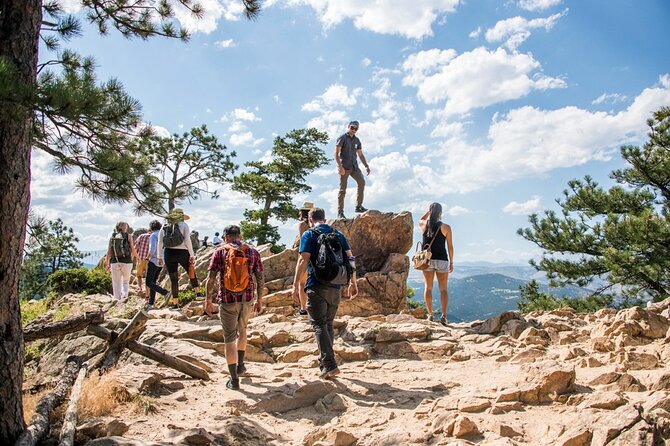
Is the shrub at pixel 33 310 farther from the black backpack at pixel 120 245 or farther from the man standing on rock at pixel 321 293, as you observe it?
the man standing on rock at pixel 321 293

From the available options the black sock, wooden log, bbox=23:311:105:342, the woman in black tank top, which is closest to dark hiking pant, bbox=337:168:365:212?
the woman in black tank top

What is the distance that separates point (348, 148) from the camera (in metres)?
12.8

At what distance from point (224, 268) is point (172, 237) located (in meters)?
4.44

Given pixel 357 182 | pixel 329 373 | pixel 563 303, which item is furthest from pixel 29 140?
pixel 563 303

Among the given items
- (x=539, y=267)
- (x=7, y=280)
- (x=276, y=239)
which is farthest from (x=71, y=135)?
(x=276, y=239)

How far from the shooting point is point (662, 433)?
13.1 feet

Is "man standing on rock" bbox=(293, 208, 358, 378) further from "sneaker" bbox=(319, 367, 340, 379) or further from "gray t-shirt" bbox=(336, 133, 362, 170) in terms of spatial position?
"gray t-shirt" bbox=(336, 133, 362, 170)

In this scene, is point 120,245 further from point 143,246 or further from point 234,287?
point 234,287

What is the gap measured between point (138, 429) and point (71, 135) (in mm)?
3305

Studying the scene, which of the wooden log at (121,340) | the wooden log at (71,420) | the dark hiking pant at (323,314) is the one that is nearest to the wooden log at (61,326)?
the wooden log at (121,340)

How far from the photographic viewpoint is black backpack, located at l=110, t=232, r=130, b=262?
39.6ft

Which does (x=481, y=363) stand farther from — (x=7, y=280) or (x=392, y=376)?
(x=7, y=280)

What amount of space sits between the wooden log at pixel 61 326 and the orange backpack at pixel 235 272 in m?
2.44

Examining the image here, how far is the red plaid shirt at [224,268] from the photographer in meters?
6.62
